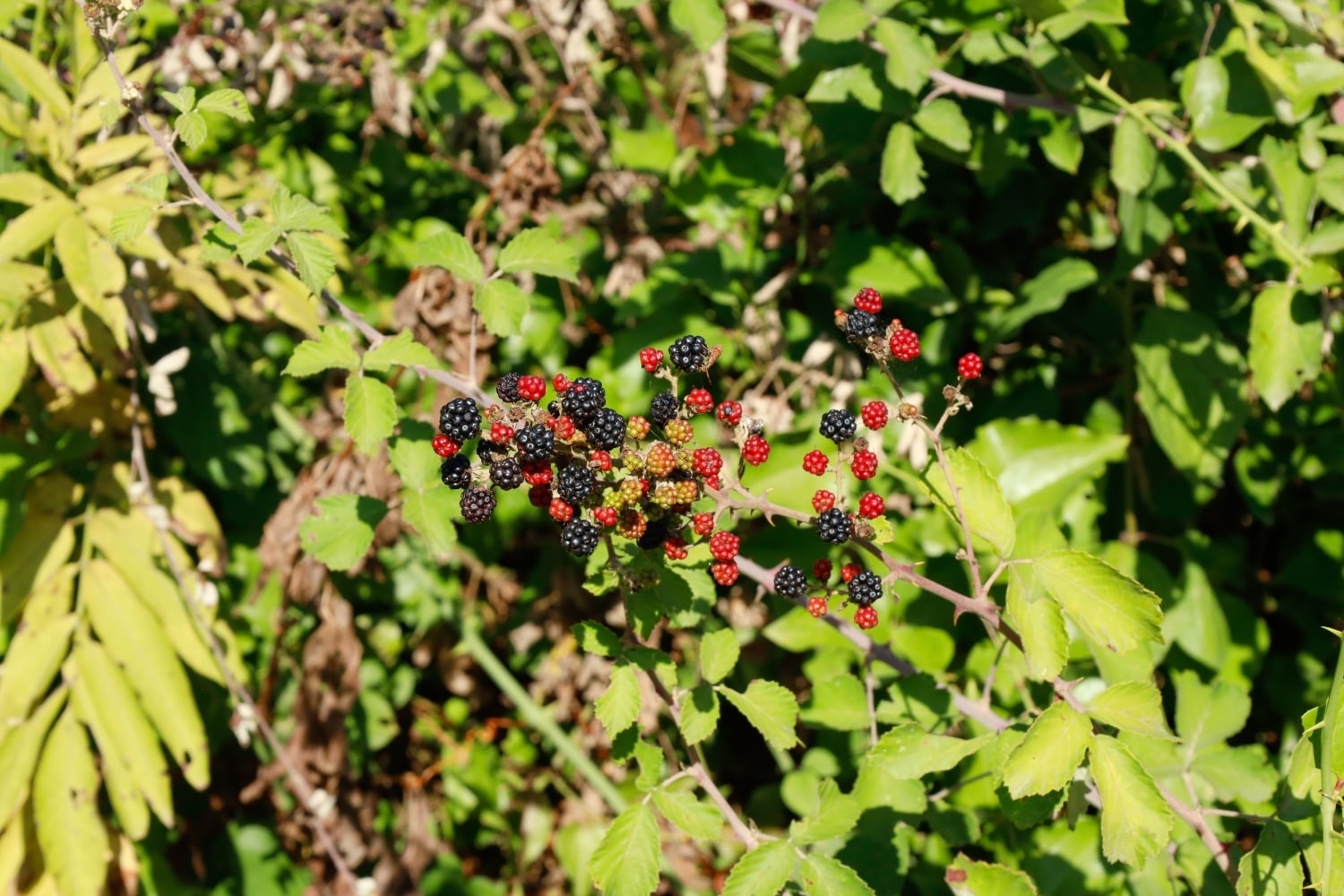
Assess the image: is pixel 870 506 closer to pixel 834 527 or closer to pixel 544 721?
pixel 834 527

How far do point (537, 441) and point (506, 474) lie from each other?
0.06 meters

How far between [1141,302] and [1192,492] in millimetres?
512

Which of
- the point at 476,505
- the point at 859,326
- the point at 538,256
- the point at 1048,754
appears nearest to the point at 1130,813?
the point at 1048,754

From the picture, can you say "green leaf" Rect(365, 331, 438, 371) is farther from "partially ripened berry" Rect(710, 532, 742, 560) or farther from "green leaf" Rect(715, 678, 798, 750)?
"green leaf" Rect(715, 678, 798, 750)

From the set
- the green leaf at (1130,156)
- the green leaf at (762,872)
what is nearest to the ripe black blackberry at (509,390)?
the green leaf at (762,872)

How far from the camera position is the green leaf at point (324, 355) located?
1.69 meters

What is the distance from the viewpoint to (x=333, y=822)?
2977 millimetres

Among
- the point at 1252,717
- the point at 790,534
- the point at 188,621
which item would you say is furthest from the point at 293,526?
the point at 1252,717

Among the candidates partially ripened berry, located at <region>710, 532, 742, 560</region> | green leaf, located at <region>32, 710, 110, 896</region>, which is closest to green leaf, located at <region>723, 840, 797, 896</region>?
partially ripened berry, located at <region>710, 532, 742, 560</region>

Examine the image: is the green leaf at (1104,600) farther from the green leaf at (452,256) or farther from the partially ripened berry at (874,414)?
the green leaf at (452,256)

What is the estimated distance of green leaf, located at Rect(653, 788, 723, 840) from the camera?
1.63 metres

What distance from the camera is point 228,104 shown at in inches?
67.8

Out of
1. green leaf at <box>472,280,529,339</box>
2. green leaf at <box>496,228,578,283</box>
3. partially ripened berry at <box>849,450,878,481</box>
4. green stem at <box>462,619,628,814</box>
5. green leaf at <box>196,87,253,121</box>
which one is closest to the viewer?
partially ripened berry at <box>849,450,878,481</box>

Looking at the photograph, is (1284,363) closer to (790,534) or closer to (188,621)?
(790,534)
